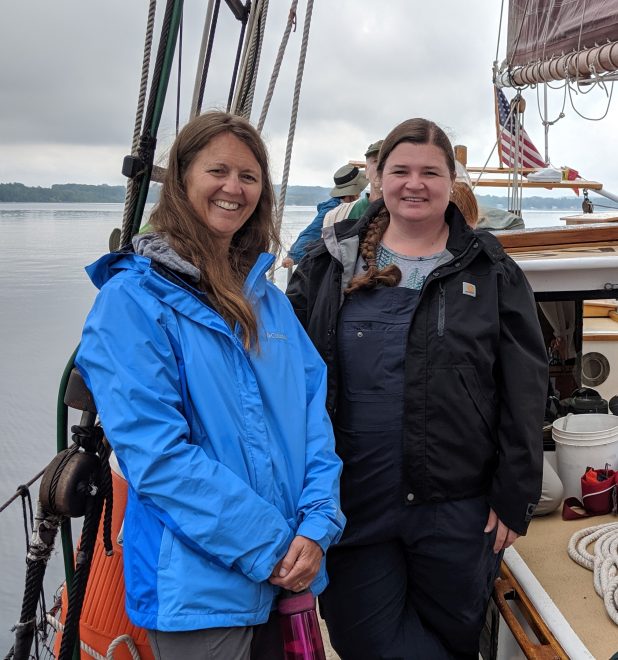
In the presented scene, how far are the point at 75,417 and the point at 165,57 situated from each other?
4633 millimetres

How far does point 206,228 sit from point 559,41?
5866mm

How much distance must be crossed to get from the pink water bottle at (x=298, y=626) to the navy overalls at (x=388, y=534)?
0.44 metres

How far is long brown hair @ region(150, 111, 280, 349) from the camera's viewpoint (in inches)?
59.4

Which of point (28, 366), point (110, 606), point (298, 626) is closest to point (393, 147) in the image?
point (298, 626)

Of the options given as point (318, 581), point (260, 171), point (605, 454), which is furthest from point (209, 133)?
point (605, 454)

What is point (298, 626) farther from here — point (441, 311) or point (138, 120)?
point (138, 120)

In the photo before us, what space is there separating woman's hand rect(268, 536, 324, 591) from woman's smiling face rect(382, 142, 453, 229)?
97 centimetres

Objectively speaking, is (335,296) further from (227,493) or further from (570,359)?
(570,359)

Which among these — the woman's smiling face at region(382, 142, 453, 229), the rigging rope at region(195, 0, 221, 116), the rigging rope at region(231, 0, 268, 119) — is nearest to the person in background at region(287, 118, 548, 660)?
the woman's smiling face at region(382, 142, 453, 229)

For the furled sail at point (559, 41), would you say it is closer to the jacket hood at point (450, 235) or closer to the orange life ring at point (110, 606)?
the jacket hood at point (450, 235)

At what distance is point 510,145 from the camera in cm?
950

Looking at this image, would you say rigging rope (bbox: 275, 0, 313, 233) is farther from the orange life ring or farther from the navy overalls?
the orange life ring

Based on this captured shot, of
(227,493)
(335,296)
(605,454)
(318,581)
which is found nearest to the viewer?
(227,493)

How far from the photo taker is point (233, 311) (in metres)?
1.50
